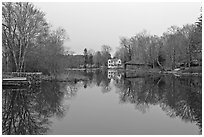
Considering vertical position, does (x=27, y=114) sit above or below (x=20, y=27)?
below

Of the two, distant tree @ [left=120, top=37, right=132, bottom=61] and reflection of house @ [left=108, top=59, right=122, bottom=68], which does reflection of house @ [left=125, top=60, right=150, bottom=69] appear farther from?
reflection of house @ [left=108, top=59, right=122, bottom=68]

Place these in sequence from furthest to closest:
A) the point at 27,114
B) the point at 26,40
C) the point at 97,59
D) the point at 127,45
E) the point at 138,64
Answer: the point at 97,59, the point at 127,45, the point at 138,64, the point at 26,40, the point at 27,114

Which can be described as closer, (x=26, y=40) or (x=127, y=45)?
(x=26, y=40)

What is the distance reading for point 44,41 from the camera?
26.8 metres

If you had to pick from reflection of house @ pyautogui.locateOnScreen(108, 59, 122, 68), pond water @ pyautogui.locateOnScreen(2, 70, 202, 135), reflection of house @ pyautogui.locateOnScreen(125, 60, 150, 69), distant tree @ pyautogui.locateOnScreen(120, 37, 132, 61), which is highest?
distant tree @ pyautogui.locateOnScreen(120, 37, 132, 61)

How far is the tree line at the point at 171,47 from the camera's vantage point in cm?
4252

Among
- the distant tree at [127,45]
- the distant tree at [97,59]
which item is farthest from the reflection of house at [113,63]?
the distant tree at [127,45]

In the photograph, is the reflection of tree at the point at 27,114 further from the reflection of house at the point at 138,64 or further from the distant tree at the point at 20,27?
the reflection of house at the point at 138,64

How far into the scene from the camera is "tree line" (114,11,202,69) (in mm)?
42516

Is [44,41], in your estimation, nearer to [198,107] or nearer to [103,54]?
Result: [198,107]

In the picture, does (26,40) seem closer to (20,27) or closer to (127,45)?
(20,27)

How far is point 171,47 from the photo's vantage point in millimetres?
48969

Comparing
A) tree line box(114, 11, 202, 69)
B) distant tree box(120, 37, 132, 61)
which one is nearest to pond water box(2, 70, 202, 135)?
tree line box(114, 11, 202, 69)

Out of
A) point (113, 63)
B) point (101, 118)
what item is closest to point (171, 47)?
point (101, 118)
